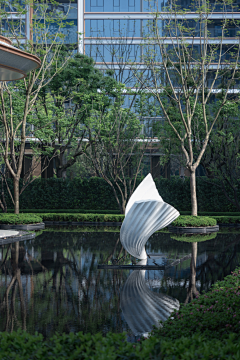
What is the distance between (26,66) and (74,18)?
3472cm

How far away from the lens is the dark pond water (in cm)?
603

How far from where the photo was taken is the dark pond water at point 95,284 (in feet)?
19.8

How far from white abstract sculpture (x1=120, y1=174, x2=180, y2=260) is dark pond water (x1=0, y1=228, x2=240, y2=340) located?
2.40ft

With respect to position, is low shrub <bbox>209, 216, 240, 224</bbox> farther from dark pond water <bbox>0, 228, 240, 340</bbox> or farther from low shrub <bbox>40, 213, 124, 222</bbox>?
dark pond water <bbox>0, 228, 240, 340</bbox>

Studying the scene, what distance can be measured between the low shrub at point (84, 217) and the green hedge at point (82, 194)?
9.90 ft

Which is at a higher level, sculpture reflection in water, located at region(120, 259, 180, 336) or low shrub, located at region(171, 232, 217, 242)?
sculpture reflection in water, located at region(120, 259, 180, 336)

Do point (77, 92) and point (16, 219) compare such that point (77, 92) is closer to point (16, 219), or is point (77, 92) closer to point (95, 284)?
point (16, 219)

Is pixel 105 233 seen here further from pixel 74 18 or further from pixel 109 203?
pixel 74 18

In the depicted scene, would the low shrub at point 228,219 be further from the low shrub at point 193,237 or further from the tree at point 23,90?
the tree at point 23,90

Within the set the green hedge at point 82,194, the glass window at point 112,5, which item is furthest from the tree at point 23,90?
the glass window at point 112,5

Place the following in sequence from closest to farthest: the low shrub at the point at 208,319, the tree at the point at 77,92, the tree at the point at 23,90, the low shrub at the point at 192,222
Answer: the low shrub at the point at 208,319, the low shrub at the point at 192,222, the tree at the point at 23,90, the tree at the point at 77,92

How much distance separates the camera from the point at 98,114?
2189 centimetres

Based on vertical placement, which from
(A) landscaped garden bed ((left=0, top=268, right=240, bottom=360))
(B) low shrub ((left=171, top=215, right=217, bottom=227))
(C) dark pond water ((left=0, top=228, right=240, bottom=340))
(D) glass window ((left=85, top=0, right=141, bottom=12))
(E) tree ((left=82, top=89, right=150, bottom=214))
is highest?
(D) glass window ((left=85, top=0, right=141, bottom=12))

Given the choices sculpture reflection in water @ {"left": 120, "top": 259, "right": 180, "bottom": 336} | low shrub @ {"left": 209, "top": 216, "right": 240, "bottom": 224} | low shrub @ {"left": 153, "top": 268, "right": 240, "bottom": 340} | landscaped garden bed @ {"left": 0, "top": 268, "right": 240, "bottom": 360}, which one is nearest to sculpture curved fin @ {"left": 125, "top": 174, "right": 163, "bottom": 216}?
sculpture reflection in water @ {"left": 120, "top": 259, "right": 180, "bottom": 336}
